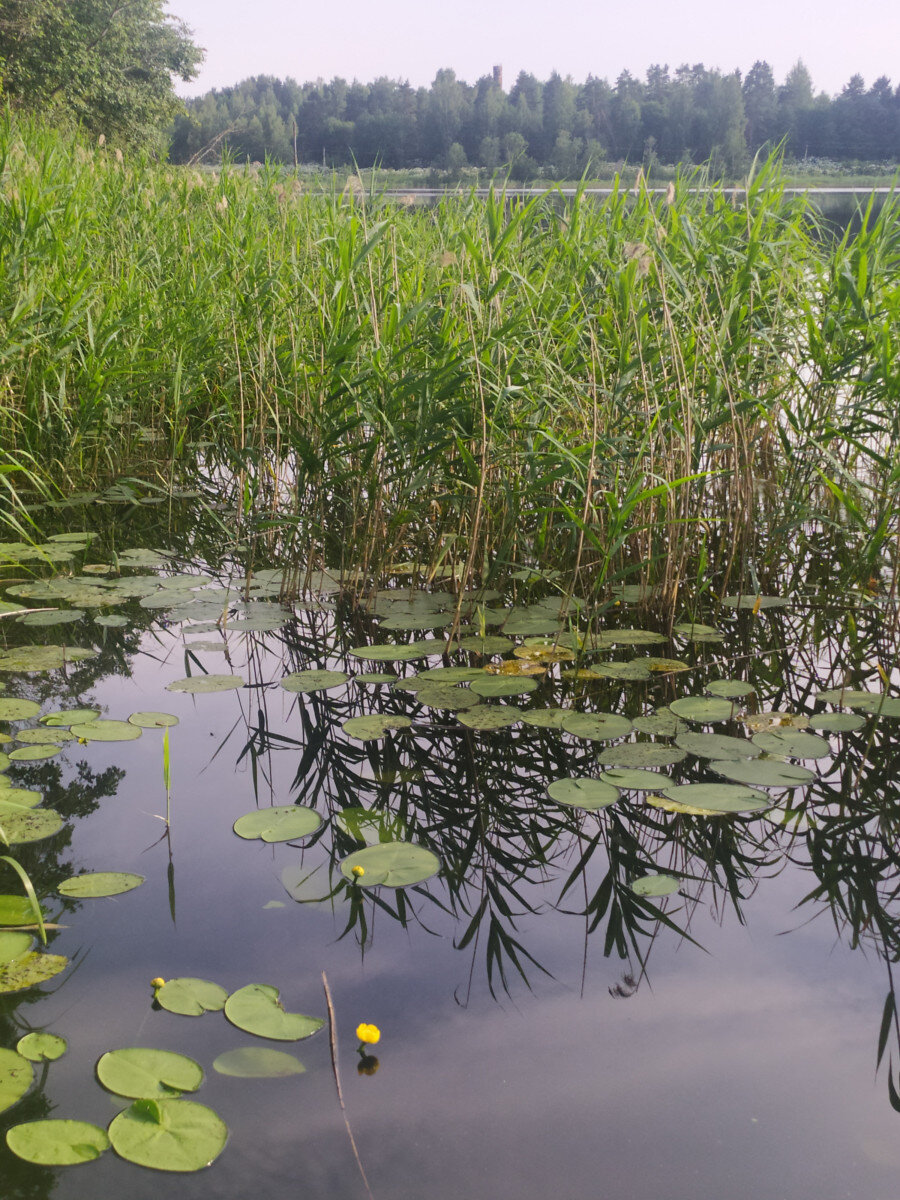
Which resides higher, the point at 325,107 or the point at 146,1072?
the point at 325,107

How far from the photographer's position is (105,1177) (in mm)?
1073

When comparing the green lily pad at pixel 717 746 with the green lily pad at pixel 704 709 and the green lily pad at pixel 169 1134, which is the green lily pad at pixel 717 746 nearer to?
the green lily pad at pixel 704 709

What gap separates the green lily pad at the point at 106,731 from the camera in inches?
81.1

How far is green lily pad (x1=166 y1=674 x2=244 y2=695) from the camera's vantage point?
2367mm

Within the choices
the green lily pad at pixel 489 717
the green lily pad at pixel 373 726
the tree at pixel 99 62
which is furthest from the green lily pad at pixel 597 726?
the tree at pixel 99 62

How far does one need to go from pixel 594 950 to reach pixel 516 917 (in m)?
0.14

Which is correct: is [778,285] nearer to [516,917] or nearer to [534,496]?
[534,496]

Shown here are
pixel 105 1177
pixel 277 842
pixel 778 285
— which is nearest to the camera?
pixel 105 1177

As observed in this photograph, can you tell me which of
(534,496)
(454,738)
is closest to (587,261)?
(534,496)

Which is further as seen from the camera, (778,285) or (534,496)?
(778,285)

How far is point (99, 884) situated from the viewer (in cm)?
160

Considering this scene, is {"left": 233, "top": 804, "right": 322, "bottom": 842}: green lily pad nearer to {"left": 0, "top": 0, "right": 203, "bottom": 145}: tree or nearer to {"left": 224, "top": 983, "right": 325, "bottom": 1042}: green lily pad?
{"left": 224, "top": 983, "right": 325, "bottom": 1042}: green lily pad

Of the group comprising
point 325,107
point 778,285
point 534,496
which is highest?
point 325,107

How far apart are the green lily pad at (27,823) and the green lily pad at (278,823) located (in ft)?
1.08
